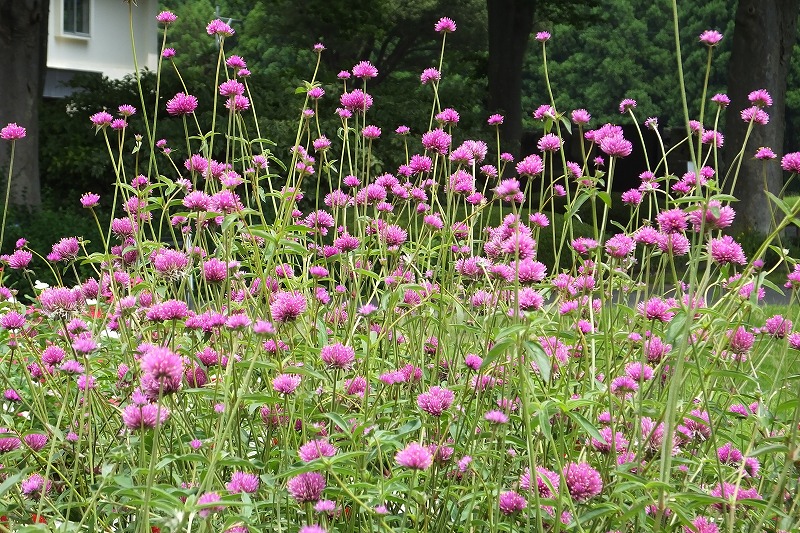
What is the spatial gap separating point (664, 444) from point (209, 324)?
3.72 ft

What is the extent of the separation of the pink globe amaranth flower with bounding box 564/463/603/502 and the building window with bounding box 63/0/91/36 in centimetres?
3074

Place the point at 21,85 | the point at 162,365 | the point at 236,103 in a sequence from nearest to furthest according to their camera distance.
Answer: the point at 162,365, the point at 236,103, the point at 21,85

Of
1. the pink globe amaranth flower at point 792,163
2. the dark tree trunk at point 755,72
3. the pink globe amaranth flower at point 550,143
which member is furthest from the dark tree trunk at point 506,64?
the pink globe amaranth flower at point 792,163

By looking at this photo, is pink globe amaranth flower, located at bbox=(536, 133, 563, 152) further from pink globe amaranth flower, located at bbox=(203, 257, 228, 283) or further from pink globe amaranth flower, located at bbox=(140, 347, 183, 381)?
pink globe amaranth flower, located at bbox=(140, 347, 183, 381)

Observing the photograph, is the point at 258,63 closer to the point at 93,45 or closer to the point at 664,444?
the point at 93,45

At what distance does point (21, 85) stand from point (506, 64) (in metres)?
8.52

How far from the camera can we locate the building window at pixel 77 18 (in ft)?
97.3

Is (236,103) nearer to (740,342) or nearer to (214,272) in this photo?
(214,272)

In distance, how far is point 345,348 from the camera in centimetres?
212

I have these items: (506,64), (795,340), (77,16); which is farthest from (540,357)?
(77,16)

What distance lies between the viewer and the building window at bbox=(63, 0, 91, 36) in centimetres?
2966

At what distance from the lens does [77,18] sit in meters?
30.0

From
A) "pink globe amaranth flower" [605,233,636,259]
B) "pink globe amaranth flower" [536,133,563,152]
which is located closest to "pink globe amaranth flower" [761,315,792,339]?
"pink globe amaranth flower" [605,233,636,259]

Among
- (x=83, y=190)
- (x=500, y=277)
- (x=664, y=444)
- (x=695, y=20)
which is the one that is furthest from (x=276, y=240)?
(x=695, y=20)
